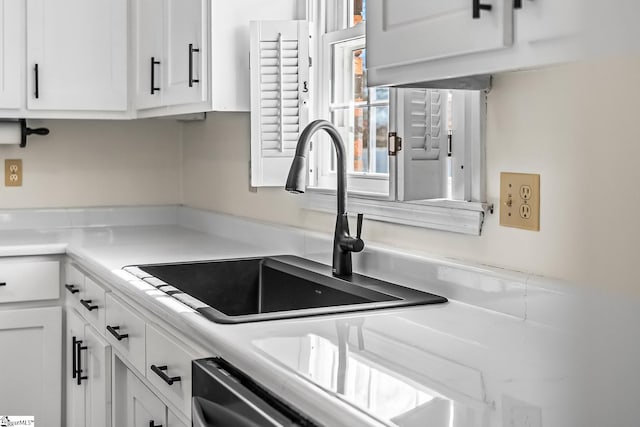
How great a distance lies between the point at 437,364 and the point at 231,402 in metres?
0.35

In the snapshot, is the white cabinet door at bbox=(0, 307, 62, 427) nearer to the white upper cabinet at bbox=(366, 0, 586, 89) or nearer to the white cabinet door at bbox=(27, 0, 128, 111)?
the white cabinet door at bbox=(27, 0, 128, 111)

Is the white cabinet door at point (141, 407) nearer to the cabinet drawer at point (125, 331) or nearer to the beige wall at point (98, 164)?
the cabinet drawer at point (125, 331)

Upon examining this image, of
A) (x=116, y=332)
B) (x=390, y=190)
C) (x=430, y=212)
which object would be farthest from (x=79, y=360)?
(x=430, y=212)

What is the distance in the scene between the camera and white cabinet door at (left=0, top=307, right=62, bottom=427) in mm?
2912

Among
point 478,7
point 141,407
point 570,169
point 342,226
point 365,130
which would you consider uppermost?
point 478,7

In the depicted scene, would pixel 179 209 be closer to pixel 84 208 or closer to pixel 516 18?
pixel 84 208

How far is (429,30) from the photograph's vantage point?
1.36 metres

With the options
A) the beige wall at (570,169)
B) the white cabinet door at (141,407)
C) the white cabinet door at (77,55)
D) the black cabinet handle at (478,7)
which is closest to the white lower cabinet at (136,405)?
the white cabinet door at (141,407)

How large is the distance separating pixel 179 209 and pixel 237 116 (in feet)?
2.55

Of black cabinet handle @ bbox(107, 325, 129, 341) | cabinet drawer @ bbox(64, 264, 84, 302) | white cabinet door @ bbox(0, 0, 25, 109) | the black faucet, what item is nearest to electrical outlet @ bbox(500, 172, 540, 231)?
the black faucet

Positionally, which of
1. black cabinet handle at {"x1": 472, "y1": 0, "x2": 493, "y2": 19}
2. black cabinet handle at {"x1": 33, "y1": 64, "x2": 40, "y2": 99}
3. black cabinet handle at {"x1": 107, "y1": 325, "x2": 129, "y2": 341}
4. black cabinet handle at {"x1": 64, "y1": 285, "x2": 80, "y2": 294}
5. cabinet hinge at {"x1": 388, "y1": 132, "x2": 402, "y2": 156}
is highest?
black cabinet handle at {"x1": 33, "y1": 64, "x2": 40, "y2": 99}

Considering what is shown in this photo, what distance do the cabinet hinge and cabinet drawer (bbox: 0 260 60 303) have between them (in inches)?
59.3

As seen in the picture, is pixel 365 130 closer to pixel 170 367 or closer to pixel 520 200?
pixel 520 200

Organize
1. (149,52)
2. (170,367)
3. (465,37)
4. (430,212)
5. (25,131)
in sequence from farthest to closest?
(25,131) → (149,52) → (430,212) → (170,367) → (465,37)
